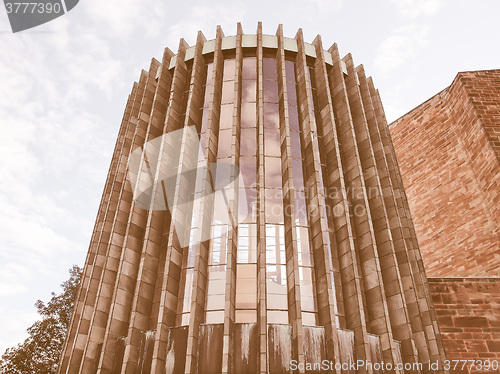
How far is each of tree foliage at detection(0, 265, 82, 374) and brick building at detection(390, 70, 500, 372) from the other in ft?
66.5

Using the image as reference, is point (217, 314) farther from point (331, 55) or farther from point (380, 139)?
point (331, 55)

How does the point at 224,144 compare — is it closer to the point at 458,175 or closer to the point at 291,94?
the point at 291,94

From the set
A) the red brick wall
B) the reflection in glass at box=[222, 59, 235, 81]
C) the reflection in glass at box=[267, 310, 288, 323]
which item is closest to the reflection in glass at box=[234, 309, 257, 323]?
the reflection in glass at box=[267, 310, 288, 323]

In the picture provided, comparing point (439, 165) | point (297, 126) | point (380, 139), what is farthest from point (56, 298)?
point (439, 165)

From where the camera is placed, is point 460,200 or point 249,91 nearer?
point 249,91

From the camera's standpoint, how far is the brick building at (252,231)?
13.0m

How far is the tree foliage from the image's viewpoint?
22.2 m

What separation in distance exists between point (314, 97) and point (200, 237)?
949 centimetres

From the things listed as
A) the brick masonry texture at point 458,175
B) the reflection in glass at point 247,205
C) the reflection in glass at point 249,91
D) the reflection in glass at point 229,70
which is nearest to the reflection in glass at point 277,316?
the reflection in glass at point 247,205

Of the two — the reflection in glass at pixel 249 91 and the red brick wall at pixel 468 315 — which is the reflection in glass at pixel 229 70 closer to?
the reflection in glass at pixel 249 91

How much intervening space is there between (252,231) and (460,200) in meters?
14.7

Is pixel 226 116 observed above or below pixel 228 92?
below

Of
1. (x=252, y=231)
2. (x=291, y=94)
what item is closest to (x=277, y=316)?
(x=252, y=231)

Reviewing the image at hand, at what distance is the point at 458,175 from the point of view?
24.3 m
